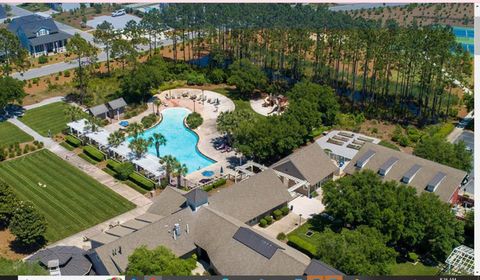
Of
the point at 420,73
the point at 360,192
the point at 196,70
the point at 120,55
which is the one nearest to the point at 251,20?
the point at 196,70

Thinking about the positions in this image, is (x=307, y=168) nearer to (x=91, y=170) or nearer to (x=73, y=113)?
(x=91, y=170)

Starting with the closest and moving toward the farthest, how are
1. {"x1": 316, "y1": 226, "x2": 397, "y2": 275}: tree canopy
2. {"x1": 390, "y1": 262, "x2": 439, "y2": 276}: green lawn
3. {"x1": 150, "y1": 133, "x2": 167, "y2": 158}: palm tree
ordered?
{"x1": 316, "y1": 226, "x2": 397, "y2": 275}: tree canopy < {"x1": 390, "y1": 262, "x2": 439, "y2": 276}: green lawn < {"x1": 150, "y1": 133, "x2": 167, "y2": 158}: palm tree

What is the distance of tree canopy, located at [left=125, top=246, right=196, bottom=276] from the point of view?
50469 mm

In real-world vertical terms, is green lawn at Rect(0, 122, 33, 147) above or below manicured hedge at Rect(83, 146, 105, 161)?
above

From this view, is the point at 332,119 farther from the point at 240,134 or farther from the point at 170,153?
the point at 170,153

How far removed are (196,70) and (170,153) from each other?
3737 centimetres

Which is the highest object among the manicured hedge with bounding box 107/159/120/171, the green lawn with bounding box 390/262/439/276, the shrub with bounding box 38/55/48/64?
the shrub with bounding box 38/55/48/64

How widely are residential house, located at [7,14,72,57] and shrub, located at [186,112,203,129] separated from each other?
62198 mm

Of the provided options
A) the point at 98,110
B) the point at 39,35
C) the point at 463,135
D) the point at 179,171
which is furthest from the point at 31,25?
the point at 463,135

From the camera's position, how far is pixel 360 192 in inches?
2484

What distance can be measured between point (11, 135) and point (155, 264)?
5575 centimetres

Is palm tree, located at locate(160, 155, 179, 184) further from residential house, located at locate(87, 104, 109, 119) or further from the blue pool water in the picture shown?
residential house, located at locate(87, 104, 109, 119)

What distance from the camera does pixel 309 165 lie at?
76.9 meters

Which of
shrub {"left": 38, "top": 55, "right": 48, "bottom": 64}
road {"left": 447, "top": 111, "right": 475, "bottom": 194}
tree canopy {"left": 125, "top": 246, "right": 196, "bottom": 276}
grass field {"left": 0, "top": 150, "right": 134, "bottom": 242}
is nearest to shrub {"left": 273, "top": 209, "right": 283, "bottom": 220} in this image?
tree canopy {"left": 125, "top": 246, "right": 196, "bottom": 276}
